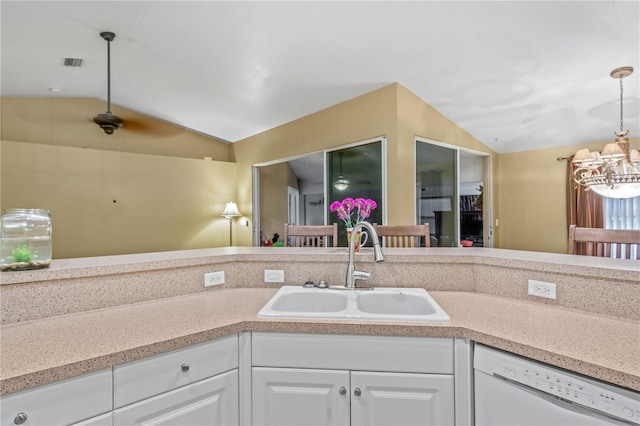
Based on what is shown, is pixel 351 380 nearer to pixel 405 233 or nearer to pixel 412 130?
pixel 405 233

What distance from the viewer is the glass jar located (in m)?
1.13

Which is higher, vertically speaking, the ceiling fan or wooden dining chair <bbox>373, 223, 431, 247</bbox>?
the ceiling fan

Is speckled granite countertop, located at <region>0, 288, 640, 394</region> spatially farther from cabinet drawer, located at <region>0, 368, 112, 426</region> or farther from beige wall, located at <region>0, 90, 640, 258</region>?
beige wall, located at <region>0, 90, 640, 258</region>

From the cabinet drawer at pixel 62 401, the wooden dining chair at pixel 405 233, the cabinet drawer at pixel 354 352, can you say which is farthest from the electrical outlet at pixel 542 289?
the cabinet drawer at pixel 62 401

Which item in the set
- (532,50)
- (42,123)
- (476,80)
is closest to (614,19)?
(532,50)

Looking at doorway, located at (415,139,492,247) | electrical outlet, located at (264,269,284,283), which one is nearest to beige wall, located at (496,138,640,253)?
doorway, located at (415,139,492,247)

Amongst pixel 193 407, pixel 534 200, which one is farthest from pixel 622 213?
pixel 193 407

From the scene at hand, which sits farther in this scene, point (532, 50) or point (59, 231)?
point (59, 231)

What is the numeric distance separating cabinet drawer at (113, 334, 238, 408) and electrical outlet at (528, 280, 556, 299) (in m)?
1.23

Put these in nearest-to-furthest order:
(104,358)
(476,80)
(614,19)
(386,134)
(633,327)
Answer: (104,358) → (633,327) → (614,19) → (476,80) → (386,134)

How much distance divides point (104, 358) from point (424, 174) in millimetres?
3551

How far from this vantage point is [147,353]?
3.01 feet

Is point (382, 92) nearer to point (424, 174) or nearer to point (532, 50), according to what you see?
point (424, 174)

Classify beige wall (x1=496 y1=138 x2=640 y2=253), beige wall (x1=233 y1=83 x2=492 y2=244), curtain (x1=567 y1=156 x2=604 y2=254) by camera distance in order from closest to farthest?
beige wall (x1=233 y1=83 x2=492 y2=244)
curtain (x1=567 y1=156 x2=604 y2=254)
beige wall (x1=496 y1=138 x2=640 y2=253)
